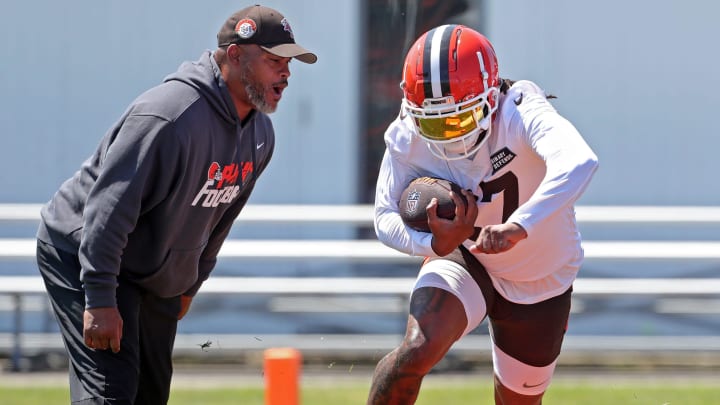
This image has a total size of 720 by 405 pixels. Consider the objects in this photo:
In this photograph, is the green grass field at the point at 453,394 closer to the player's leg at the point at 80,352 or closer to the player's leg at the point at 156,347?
the player's leg at the point at 156,347

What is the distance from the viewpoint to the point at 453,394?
7.06 meters

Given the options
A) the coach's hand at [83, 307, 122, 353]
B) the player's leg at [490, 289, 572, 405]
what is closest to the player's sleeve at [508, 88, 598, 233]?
the player's leg at [490, 289, 572, 405]

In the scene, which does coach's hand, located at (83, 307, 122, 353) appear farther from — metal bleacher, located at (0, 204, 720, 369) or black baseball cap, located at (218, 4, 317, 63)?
metal bleacher, located at (0, 204, 720, 369)

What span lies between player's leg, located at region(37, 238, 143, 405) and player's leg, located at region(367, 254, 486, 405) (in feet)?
2.82

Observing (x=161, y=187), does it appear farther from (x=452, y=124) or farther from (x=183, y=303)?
(x=452, y=124)

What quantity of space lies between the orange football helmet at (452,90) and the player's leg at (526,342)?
722 millimetres

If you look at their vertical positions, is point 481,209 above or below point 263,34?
below

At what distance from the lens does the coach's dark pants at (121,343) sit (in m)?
4.25

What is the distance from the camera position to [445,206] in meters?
4.35

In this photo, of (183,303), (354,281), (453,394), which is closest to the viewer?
(183,303)

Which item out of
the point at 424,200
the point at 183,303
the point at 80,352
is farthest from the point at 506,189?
the point at 80,352

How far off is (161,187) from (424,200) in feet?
3.01

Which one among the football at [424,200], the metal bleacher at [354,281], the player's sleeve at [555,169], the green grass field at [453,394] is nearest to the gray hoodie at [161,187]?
the football at [424,200]

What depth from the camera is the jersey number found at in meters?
4.53
